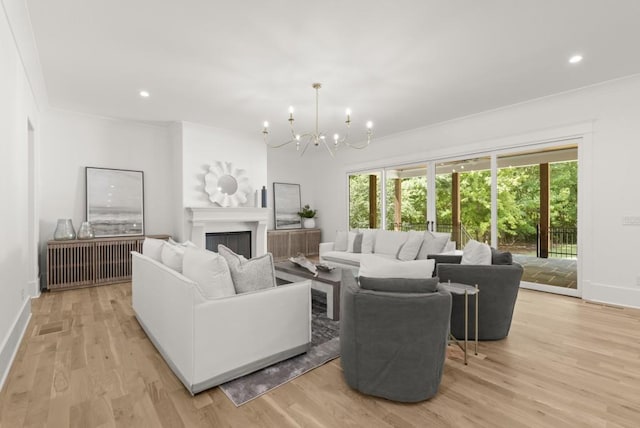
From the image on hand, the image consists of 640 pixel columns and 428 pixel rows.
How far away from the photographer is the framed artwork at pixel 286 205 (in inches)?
300

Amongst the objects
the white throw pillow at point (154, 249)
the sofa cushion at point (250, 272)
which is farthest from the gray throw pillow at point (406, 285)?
the white throw pillow at point (154, 249)

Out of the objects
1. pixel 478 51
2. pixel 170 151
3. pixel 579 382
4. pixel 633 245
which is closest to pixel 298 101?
pixel 478 51

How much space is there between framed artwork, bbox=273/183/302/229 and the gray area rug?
15.5 feet

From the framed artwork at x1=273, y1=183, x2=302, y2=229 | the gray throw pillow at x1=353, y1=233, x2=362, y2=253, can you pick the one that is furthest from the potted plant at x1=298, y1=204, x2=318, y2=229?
the gray throw pillow at x1=353, y1=233, x2=362, y2=253

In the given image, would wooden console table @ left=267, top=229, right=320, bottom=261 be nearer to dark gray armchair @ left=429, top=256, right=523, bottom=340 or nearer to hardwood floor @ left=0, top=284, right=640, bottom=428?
hardwood floor @ left=0, top=284, right=640, bottom=428

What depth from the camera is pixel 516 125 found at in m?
4.68

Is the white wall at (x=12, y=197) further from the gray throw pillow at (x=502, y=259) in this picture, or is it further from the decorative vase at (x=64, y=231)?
the gray throw pillow at (x=502, y=259)

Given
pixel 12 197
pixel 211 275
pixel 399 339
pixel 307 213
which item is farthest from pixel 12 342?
pixel 307 213

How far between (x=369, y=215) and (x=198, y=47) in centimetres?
502

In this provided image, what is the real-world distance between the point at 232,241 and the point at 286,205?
6.30ft

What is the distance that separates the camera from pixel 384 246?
531cm

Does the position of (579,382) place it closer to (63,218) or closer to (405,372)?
(405,372)

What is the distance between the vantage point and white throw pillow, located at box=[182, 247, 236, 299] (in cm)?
217

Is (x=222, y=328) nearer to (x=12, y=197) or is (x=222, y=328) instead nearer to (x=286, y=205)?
(x=12, y=197)
